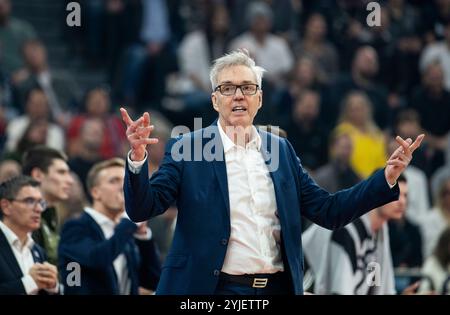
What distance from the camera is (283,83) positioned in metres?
15.2

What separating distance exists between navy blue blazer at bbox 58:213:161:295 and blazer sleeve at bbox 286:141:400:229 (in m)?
1.86

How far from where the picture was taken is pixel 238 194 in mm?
6547

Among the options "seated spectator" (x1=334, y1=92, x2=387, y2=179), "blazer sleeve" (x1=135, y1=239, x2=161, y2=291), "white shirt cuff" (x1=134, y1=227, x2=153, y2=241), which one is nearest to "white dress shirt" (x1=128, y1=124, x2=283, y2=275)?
"white shirt cuff" (x1=134, y1=227, x2=153, y2=241)

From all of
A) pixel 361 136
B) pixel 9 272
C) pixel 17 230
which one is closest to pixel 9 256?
pixel 9 272

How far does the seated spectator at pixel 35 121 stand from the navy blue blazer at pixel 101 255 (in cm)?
408

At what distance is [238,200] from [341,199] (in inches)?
23.3

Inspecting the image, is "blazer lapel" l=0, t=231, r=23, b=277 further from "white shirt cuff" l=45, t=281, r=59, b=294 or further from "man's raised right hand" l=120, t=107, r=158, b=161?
"man's raised right hand" l=120, t=107, r=158, b=161

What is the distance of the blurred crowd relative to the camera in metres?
13.1

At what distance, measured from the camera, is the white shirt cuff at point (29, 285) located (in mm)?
7731

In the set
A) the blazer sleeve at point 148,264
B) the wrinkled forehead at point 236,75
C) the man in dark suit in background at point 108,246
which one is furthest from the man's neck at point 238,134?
the blazer sleeve at point 148,264

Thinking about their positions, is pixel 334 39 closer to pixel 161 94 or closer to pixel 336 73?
pixel 336 73

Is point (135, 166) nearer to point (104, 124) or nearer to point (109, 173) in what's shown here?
point (109, 173)

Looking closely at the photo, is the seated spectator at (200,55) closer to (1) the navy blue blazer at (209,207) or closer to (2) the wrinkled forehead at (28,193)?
(2) the wrinkled forehead at (28,193)

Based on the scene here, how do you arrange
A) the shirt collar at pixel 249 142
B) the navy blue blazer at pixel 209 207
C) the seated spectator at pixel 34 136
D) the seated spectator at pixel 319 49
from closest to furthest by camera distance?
1. the navy blue blazer at pixel 209 207
2. the shirt collar at pixel 249 142
3. the seated spectator at pixel 34 136
4. the seated spectator at pixel 319 49
